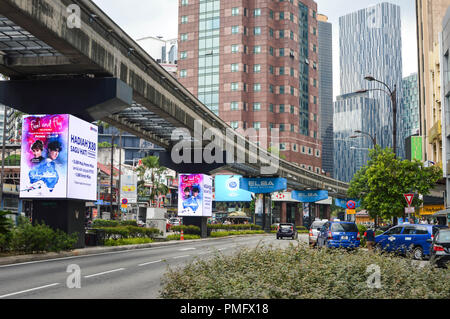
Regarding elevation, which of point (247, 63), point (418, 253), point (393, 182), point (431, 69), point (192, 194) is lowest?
point (418, 253)

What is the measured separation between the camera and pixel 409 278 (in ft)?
31.4

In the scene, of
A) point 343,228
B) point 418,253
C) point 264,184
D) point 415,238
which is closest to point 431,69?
point 264,184

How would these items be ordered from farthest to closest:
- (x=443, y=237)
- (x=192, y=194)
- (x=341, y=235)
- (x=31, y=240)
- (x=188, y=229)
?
(x=192, y=194), (x=188, y=229), (x=341, y=235), (x=31, y=240), (x=443, y=237)

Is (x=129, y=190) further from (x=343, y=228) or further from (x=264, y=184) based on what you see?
(x=264, y=184)

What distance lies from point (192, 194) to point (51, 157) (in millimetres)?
24525

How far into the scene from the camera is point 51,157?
79.3 feet

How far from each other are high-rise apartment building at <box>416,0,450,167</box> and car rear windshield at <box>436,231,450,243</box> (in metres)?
30.6

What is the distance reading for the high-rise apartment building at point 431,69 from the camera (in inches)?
2016

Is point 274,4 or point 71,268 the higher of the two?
point 274,4

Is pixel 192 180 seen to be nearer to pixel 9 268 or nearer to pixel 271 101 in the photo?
pixel 9 268

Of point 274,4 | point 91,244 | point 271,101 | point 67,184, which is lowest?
point 91,244
